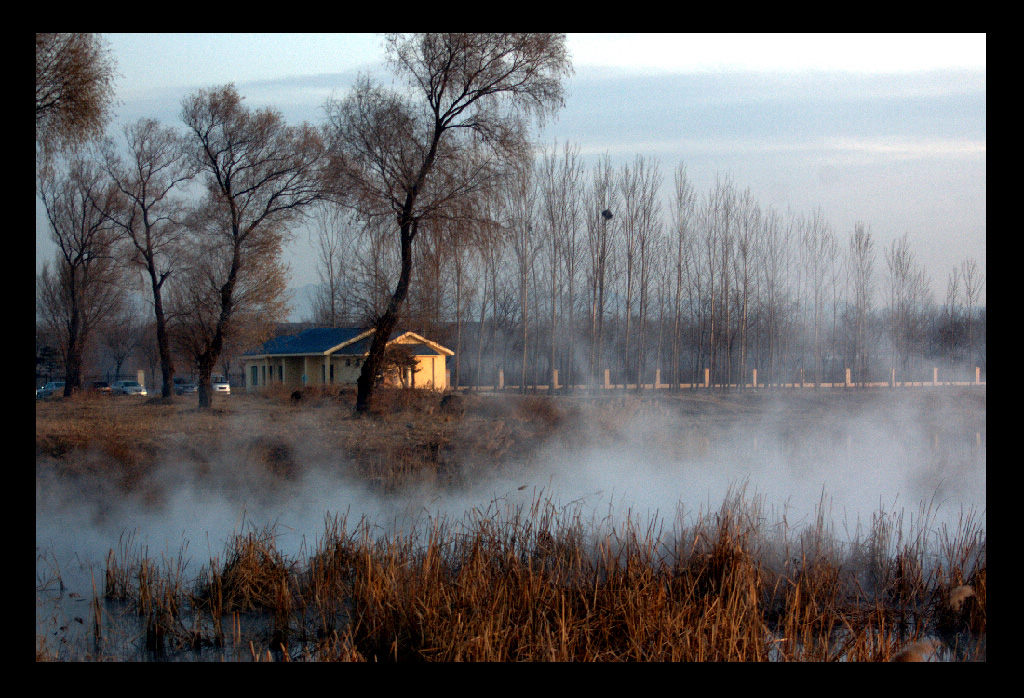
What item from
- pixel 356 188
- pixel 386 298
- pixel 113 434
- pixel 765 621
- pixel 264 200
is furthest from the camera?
pixel 264 200

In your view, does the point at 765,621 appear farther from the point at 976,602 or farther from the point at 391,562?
the point at 391,562

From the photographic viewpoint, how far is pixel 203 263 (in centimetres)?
2400

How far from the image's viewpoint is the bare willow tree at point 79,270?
1041 inches

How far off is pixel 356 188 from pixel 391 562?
1292cm

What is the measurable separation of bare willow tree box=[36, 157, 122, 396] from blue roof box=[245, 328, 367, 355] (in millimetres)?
8450

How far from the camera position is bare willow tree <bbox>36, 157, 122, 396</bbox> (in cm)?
2645

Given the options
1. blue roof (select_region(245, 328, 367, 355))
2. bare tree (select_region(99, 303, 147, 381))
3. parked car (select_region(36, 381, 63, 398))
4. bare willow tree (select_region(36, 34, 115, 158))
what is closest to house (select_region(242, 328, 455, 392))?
blue roof (select_region(245, 328, 367, 355))

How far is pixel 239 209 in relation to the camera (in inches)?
933

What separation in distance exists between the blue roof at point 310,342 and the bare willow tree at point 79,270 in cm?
845

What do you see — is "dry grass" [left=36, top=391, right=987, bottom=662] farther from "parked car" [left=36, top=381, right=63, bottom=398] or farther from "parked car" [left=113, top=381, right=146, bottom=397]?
"parked car" [left=113, top=381, right=146, bottom=397]

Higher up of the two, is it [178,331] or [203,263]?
[203,263]

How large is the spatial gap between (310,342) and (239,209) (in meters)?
19.3
